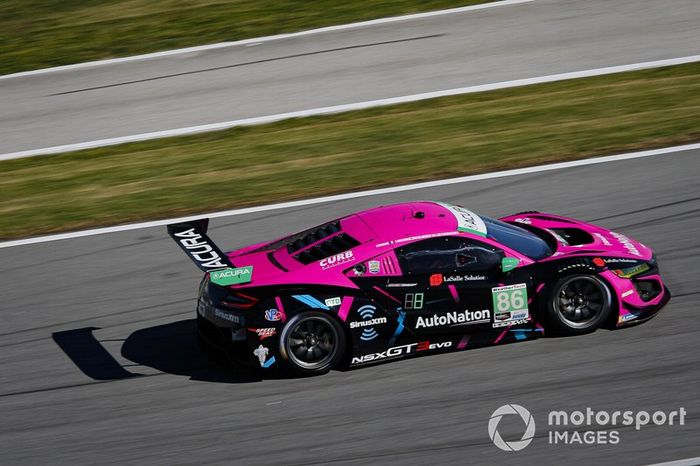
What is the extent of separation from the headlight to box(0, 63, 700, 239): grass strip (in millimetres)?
4529

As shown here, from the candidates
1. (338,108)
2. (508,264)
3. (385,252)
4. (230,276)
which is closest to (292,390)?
(230,276)

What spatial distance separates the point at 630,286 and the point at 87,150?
9740 mm

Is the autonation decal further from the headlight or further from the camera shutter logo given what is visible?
the headlight

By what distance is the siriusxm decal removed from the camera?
844cm

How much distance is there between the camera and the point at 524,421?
762 cm

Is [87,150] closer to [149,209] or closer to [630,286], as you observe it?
[149,209]

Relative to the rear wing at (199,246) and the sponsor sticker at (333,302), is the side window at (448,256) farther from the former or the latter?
the rear wing at (199,246)

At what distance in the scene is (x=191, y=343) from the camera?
9516 millimetres

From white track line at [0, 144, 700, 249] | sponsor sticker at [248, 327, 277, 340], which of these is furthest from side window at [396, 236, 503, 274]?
white track line at [0, 144, 700, 249]

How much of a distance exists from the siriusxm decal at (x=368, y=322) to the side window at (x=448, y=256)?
0.46m

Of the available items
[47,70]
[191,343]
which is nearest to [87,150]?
[47,70]

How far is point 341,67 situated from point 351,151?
12.5 feet

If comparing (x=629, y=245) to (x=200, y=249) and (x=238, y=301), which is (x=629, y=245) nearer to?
(x=238, y=301)

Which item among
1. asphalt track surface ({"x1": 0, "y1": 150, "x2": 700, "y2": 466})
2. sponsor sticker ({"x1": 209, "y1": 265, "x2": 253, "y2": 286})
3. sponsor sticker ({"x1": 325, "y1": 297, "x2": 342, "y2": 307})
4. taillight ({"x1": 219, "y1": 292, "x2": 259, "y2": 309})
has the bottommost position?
asphalt track surface ({"x1": 0, "y1": 150, "x2": 700, "y2": 466})
